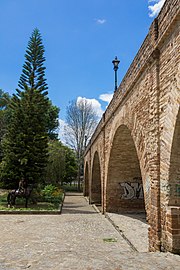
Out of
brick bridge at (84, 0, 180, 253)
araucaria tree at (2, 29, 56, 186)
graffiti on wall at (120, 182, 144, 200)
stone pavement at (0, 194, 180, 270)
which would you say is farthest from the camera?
araucaria tree at (2, 29, 56, 186)

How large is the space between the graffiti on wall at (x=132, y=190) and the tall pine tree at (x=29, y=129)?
566 cm

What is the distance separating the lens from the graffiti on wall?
41.7 ft

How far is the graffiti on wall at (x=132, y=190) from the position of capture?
1271 cm

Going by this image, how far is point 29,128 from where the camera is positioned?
16.5 meters

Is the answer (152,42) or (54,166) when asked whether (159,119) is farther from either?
(54,166)

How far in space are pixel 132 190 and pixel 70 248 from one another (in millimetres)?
6392

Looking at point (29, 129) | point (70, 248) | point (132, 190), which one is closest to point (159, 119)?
point (70, 248)

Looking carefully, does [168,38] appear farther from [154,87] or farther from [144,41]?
[144,41]

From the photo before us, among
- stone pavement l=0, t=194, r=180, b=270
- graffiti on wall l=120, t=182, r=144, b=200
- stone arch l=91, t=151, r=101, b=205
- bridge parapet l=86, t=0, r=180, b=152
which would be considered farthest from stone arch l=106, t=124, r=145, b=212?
stone arch l=91, t=151, r=101, b=205

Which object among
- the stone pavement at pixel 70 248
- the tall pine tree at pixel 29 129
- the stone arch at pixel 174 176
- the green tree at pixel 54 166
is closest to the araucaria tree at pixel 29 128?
the tall pine tree at pixel 29 129

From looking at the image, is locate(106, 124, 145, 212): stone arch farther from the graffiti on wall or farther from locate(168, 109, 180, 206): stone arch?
locate(168, 109, 180, 206): stone arch

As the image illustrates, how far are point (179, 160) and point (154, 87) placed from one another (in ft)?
5.09

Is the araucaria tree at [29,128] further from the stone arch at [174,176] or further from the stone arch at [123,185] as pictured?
the stone arch at [174,176]

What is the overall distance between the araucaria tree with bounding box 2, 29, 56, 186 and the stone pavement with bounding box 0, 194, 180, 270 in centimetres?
497
